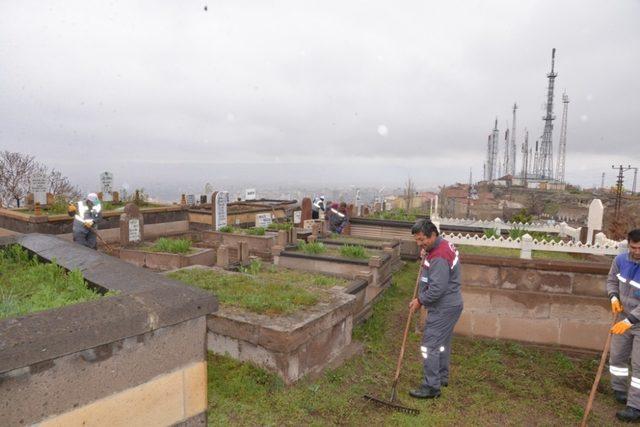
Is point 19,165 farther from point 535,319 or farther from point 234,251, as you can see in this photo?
point 535,319

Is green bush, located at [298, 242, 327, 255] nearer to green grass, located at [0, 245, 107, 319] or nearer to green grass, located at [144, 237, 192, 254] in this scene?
green grass, located at [144, 237, 192, 254]

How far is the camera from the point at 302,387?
200 inches

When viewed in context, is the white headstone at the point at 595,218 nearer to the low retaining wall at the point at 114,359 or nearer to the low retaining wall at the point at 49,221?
the low retaining wall at the point at 114,359

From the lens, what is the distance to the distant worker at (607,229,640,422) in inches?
194

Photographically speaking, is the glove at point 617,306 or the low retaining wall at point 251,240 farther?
the low retaining wall at point 251,240

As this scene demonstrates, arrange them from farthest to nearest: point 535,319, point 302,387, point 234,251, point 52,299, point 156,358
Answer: point 234,251, point 535,319, point 302,387, point 52,299, point 156,358

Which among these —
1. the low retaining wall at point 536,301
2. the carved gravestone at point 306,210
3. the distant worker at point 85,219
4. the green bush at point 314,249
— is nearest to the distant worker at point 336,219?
the carved gravestone at point 306,210

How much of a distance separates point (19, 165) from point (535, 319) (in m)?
29.8

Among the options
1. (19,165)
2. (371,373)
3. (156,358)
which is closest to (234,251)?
(371,373)

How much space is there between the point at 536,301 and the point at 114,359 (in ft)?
22.9

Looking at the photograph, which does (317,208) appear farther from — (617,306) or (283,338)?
(617,306)

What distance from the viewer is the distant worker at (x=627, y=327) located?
4.93 metres

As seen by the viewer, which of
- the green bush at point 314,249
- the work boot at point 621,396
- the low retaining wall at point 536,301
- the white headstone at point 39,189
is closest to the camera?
the work boot at point 621,396

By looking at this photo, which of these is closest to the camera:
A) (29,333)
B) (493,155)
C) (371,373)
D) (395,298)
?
(29,333)
